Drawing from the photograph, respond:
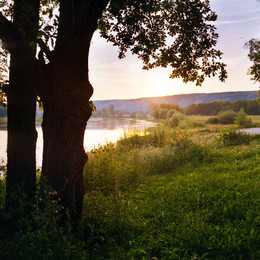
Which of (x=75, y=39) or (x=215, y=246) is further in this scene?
(x=75, y=39)

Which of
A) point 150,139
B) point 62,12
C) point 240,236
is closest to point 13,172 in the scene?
point 62,12

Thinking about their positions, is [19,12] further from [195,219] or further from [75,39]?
[195,219]

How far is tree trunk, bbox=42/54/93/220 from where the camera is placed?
3182 mm

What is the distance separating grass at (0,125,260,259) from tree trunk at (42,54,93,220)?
0.55 metres

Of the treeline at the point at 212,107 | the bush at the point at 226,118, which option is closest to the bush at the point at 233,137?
the bush at the point at 226,118

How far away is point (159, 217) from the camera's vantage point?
366 cm

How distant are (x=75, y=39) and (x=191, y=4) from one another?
3.19m

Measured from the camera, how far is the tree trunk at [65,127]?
318 cm

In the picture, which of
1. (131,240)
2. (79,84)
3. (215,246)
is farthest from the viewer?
(79,84)

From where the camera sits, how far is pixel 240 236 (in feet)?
9.40

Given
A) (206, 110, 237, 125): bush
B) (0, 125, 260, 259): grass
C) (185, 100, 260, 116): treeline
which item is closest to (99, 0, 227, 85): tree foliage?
(0, 125, 260, 259): grass

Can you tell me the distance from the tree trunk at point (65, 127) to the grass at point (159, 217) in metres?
0.55

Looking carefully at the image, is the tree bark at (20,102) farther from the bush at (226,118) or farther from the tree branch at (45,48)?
the bush at (226,118)

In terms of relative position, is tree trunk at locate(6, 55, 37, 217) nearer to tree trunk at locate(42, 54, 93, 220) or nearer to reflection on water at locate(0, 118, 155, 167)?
tree trunk at locate(42, 54, 93, 220)
